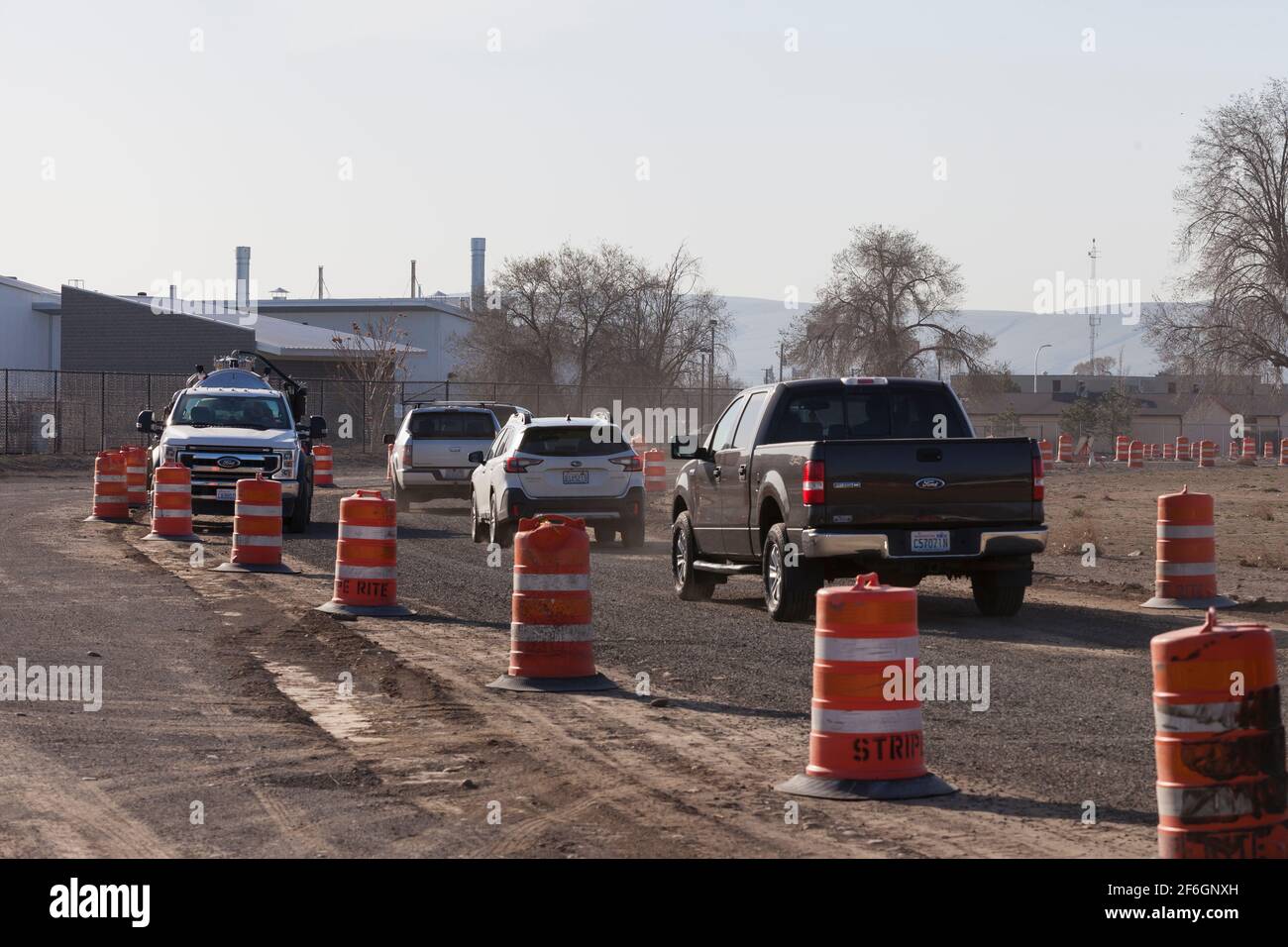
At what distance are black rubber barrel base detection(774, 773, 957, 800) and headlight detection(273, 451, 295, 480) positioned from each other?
60.5 ft

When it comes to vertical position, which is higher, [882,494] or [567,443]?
[567,443]

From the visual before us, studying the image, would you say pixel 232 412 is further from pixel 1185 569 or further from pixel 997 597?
pixel 1185 569

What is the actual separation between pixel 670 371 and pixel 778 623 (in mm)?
79736

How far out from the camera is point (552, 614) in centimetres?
1123

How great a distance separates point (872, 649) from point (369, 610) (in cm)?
810

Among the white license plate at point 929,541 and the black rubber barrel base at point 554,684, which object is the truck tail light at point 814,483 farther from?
the black rubber barrel base at point 554,684

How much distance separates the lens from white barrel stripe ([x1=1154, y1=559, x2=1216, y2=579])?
16016 millimetres

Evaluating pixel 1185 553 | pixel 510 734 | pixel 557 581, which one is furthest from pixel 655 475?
pixel 510 734

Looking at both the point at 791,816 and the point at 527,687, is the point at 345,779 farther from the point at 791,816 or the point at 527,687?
the point at 527,687

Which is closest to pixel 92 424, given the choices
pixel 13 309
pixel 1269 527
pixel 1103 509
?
pixel 13 309

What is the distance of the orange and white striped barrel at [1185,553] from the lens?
15930 millimetres

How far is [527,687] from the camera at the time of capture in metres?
11.1

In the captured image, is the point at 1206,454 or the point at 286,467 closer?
the point at 286,467

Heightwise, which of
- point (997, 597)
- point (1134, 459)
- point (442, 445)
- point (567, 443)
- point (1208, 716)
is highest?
point (567, 443)
